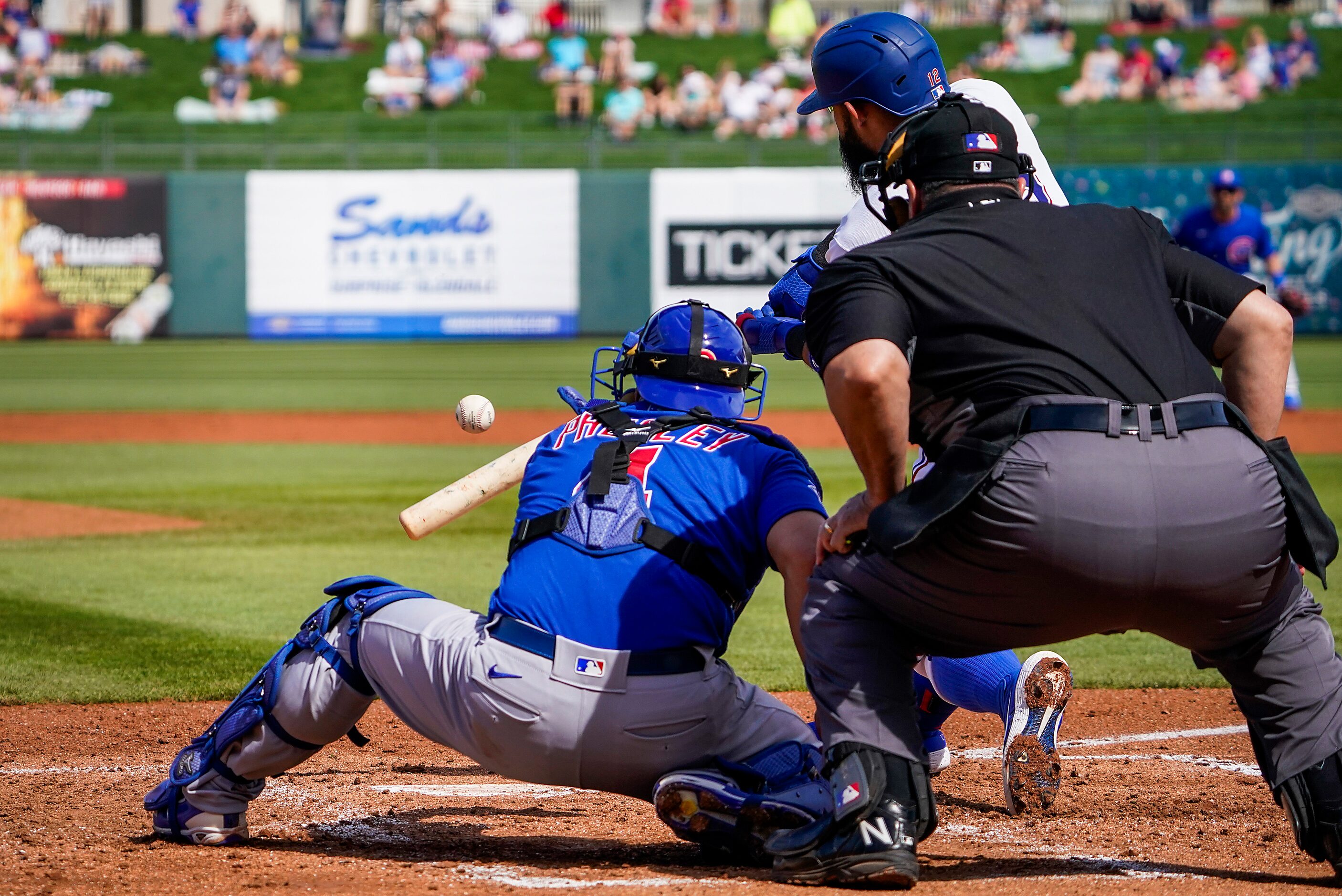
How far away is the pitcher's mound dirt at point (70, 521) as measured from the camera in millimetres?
9070

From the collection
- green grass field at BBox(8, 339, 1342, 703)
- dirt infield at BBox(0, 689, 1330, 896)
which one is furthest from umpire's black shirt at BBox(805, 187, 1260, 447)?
green grass field at BBox(8, 339, 1342, 703)

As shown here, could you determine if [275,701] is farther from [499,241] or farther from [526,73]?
[526,73]

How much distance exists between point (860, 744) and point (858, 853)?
0.69 ft

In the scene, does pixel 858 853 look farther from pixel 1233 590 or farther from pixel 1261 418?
pixel 1261 418

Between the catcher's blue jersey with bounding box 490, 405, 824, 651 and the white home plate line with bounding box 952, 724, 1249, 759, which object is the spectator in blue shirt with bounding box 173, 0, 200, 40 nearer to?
the white home plate line with bounding box 952, 724, 1249, 759

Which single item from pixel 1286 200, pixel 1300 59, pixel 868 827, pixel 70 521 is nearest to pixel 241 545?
pixel 70 521

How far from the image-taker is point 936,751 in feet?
14.1

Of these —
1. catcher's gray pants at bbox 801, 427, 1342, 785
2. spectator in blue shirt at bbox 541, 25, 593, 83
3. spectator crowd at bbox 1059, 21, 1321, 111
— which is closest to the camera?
catcher's gray pants at bbox 801, 427, 1342, 785

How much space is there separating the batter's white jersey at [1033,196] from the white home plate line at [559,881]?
5.86 feet

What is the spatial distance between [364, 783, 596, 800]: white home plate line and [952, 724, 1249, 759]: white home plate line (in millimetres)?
1269

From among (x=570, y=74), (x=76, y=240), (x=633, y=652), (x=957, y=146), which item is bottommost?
(x=76, y=240)

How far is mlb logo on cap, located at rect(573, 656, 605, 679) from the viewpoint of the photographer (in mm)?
3041

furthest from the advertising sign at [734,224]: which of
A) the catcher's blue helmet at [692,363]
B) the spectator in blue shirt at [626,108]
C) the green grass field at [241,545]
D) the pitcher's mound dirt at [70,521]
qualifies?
the catcher's blue helmet at [692,363]

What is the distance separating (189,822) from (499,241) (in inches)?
780
